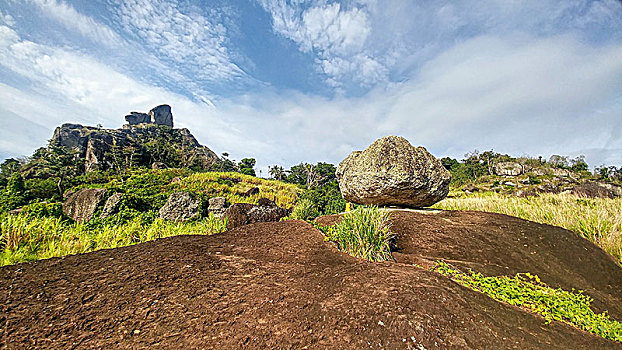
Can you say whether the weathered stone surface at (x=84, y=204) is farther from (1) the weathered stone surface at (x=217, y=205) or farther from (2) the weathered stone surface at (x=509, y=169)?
(2) the weathered stone surface at (x=509, y=169)

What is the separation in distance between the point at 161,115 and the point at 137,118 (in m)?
11.5

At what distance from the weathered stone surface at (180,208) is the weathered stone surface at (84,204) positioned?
2.48 metres

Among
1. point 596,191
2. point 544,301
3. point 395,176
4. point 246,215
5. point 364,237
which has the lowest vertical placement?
point 544,301

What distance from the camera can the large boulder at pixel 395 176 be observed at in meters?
6.68

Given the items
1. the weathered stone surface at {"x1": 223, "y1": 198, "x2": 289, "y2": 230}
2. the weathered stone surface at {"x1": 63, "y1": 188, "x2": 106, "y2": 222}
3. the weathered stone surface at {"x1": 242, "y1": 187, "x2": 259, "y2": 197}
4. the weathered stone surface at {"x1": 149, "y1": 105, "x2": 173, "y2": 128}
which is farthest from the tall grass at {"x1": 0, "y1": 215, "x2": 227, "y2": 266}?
the weathered stone surface at {"x1": 149, "y1": 105, "x2": 173, "y2": 128}

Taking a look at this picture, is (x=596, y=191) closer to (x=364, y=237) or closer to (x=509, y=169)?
(x=364, y=237)

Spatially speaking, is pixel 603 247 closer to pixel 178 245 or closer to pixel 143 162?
pixel 178 245

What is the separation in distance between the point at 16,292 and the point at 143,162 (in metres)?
41.8

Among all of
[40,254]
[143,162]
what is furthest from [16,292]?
[143,162]

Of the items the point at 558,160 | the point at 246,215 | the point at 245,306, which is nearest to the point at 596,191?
the point at 246,215

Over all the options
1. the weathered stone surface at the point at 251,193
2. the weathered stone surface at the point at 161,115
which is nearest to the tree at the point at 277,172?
the weathered stone surface at the point at 251,193

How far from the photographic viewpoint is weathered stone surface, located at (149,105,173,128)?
11051 cm

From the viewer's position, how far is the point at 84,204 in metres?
7.92

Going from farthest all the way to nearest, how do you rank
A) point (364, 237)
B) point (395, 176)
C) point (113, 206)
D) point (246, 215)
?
1. point (113, 206)
2. point (395, 176)
3. point (246, 215)
4. point (364, 237)
